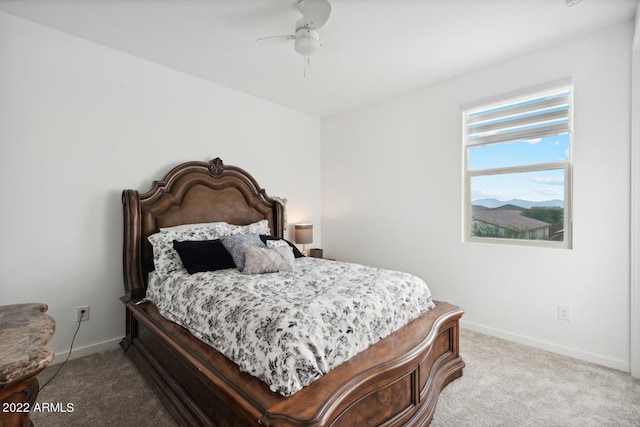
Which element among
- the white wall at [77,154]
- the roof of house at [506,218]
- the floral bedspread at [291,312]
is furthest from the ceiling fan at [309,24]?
the roof of house at [506,218]

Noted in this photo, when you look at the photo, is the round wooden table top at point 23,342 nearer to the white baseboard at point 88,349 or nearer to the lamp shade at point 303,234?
the white baseboard at point 88,349

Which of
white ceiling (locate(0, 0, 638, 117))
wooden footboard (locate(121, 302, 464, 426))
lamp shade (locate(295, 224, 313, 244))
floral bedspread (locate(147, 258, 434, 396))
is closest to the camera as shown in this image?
wooden footboard (locate(121, 302, 464, 426))

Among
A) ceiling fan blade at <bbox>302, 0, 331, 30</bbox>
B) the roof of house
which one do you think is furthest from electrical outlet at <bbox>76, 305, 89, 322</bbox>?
the roof of house

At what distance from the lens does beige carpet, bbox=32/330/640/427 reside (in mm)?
1771

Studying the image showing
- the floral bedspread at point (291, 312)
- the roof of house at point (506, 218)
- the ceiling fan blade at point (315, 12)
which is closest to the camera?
the floral bedspread at point (291, 312)

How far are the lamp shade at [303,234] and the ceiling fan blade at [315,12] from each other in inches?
95.7

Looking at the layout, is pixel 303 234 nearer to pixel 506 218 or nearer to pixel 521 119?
pixel 506 218

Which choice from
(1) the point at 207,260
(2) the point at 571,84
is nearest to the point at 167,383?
(1) the point at 207,260

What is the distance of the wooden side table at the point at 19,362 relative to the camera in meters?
0.92

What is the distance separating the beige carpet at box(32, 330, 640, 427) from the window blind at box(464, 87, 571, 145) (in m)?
1.98

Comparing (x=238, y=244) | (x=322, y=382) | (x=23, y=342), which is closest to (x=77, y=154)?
(x=238, y=244)

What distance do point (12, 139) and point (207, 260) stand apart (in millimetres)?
1685

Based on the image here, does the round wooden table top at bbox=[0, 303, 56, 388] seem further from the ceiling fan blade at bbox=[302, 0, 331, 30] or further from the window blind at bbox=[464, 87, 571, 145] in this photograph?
the window blind at bbox=[464, 87, 571, 145]

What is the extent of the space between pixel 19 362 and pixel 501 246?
3.36m
